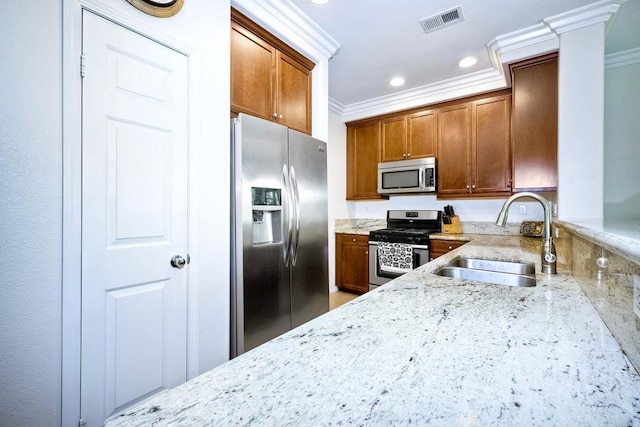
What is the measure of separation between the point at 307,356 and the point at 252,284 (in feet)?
4.14

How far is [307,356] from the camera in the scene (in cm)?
56

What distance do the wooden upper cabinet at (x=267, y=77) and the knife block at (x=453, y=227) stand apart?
2.09m

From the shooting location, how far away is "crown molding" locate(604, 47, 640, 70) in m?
2.44

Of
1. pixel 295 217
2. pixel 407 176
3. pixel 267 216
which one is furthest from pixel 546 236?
pixel 407 176

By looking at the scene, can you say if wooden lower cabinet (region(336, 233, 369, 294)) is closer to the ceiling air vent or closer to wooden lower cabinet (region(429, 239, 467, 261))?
wooden lower cabinet (region(429, 239, 467, 261))

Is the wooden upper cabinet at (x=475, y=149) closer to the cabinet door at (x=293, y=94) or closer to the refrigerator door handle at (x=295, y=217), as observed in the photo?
the cabinet door at (x=293, y=94)

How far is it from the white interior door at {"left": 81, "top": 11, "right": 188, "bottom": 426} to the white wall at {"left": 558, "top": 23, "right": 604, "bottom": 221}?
8.90 feet

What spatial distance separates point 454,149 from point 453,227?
3.05 feet

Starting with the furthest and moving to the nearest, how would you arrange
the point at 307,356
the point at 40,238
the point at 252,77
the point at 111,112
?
the point at 252,77 < the point at 111,112 < the point at 40,238 < the point at 307,356

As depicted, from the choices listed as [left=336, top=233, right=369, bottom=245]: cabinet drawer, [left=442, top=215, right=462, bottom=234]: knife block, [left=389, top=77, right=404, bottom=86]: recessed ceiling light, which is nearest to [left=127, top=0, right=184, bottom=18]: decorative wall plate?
[left=389, top=77, right=404, bottom=86]: recessed ceiling light

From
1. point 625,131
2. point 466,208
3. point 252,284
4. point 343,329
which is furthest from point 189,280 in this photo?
point 625,131

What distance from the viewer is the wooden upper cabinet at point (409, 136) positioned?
3475mm

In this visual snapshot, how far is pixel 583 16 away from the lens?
6.83 feet

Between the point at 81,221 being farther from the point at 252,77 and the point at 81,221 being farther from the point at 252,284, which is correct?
the point at 252,77
